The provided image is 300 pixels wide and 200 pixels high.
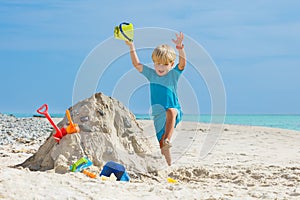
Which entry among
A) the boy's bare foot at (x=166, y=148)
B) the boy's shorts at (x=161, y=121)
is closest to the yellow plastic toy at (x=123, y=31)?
the boy's shorts at (x=161, y=121)

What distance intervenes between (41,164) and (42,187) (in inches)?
53.0

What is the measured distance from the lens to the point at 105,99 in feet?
17.2

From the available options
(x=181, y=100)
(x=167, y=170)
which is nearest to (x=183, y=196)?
(x=167, y=170)

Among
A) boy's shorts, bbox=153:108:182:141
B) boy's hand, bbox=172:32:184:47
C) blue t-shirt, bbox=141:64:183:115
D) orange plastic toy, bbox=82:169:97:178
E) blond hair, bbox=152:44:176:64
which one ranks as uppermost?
boy's hand, bbox=172:32:184:47

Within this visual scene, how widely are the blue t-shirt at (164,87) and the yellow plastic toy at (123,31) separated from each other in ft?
1.78

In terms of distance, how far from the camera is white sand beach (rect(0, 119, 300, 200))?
340 centimetres

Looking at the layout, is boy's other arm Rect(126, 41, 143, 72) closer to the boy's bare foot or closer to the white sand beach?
the boy's bare foot

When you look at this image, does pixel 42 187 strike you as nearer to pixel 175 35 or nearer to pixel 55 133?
pixel 55 133

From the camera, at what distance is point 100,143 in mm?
4770

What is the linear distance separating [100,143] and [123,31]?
1.47 metres

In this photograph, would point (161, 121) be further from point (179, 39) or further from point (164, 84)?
point (179, 39)

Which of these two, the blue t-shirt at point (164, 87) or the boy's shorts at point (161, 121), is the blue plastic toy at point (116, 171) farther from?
the blue t-shirt at point (164, 87)

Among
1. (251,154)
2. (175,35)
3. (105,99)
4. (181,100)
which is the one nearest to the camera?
(105,99)

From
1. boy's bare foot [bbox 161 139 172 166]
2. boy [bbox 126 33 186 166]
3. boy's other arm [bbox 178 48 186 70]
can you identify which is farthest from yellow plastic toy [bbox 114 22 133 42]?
boy's bare foot [bbox 161 139 172 166]
